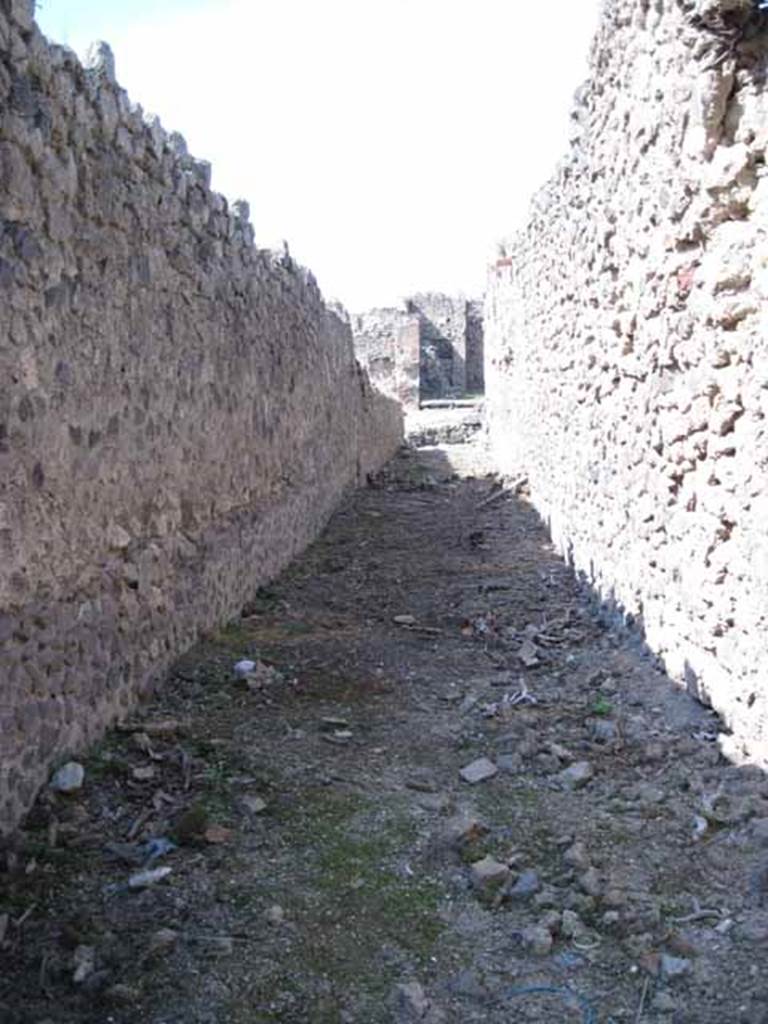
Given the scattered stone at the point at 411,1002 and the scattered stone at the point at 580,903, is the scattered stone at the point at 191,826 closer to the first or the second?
the scattered stone at the point at 411,1002

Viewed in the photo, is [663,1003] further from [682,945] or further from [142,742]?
[142,742]

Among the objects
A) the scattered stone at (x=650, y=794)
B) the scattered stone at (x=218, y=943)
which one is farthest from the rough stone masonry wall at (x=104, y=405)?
the scattered stone at (x=650, y=794)

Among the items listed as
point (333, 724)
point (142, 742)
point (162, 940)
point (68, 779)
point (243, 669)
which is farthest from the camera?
point (243, 669)

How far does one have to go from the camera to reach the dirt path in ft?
7.38

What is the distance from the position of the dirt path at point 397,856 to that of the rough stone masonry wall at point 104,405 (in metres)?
0.32

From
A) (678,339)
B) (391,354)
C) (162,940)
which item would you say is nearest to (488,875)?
(162,940)

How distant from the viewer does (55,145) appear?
10.2ft

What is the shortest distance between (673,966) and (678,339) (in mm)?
2604

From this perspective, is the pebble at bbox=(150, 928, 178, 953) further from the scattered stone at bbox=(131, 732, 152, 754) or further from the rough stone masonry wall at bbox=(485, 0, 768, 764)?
the rough stone masonry wall at bbox=(485, 0, 768, 764)

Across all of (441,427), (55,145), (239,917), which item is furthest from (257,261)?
(441,427)

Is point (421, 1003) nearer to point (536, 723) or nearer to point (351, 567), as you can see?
point (536, 723)

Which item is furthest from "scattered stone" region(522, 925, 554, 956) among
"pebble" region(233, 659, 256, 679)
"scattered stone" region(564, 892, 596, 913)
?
"pebble" region(233, 659, 256, 679)

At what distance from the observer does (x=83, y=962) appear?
2.24 meters

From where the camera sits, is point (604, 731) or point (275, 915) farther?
point (604, 731)
